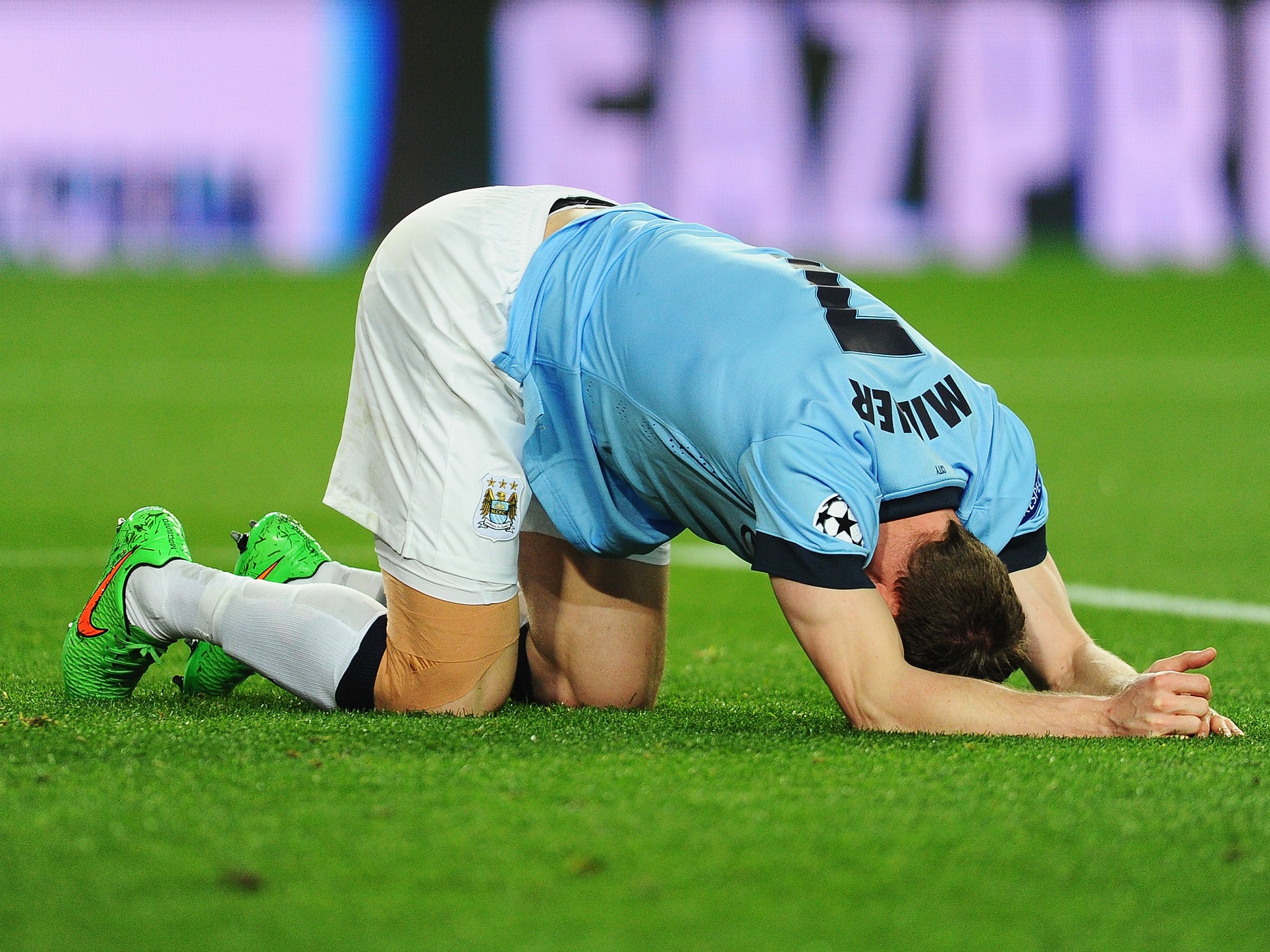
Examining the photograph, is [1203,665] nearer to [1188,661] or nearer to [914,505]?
[1188,661]

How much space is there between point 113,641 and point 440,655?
0.68 m

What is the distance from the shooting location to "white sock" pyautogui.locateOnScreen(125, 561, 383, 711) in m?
3.05

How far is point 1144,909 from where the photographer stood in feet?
6.31

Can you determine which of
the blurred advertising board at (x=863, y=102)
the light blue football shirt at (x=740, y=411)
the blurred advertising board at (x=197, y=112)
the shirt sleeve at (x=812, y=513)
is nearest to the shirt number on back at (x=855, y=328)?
the light blue football shirt at (x=740, y=411)

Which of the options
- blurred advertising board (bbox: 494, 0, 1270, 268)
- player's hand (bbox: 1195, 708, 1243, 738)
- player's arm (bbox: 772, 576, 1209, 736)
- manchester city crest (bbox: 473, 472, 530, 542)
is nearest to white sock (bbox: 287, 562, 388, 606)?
manchester city crest (bbox: 473, 472, 530, 542)

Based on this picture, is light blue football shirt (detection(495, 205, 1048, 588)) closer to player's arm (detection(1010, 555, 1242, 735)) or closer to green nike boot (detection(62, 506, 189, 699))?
player's arm (detection(1010, 555, 1242, 735))

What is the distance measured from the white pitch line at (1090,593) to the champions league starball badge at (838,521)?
2275mm

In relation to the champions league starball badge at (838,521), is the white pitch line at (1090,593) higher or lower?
lower

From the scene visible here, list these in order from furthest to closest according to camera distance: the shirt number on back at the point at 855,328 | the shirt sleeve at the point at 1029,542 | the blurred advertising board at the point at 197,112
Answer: the blurred advertising board at the point at 197,112 < the shirt sleeve at the point at 1029,542 < the shirt number on back at the point at 855,328

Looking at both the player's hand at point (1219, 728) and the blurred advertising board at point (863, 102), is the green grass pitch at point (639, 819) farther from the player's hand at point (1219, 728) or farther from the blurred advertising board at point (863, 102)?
the blurred advertising board at point (863, 102)

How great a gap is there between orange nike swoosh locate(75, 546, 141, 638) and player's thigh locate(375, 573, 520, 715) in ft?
1.97

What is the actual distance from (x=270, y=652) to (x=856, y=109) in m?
12.0

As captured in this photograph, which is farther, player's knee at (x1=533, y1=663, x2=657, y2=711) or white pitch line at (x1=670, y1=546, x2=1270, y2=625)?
white pitch line at (x1=670, y1=546, x2=1270, y2=625)

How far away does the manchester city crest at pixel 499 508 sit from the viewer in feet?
9.92
